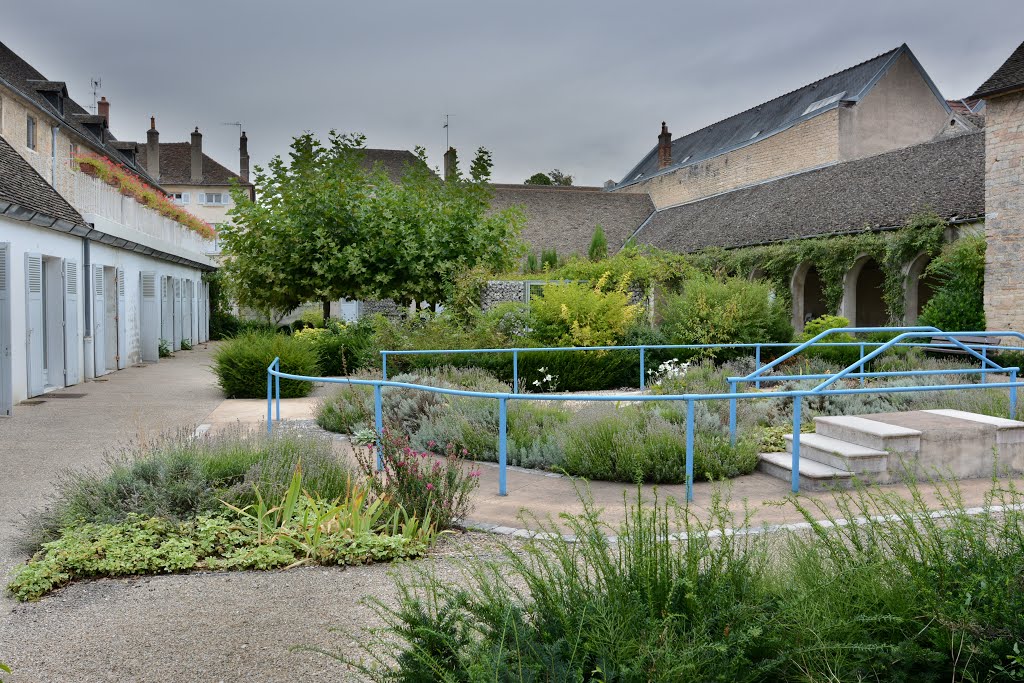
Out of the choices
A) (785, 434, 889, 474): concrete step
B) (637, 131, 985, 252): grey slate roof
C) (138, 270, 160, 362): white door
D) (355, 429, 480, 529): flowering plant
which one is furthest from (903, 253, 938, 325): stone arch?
(138, 270, 160, 362): white door

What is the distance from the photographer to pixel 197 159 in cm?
4878

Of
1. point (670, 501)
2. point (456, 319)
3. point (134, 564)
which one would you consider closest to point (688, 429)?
point (670, 501)

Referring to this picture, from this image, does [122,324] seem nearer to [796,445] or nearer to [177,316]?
[177,316]

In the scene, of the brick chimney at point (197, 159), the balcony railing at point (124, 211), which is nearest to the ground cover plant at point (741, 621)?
the balcony railing at point (124, 211)

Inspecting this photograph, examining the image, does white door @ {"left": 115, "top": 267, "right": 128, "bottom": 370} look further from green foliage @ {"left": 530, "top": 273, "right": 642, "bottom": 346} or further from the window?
green foliage @ {"left": 530, "top": 273, "right": 642, "bottom": 346}

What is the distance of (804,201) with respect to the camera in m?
24.3

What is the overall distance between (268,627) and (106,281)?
17061 millimetres

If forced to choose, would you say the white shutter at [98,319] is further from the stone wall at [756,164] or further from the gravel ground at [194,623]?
the stone wall at [756,164]

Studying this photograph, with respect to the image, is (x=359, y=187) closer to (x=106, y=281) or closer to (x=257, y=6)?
(x=106, y=281)

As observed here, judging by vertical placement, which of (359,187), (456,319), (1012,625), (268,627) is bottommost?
(268,627)

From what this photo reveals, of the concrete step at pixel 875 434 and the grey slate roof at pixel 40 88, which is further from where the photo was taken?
the grey slate roof at pixel 40 88

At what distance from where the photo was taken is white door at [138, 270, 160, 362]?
21.8 m

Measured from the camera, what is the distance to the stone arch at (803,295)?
72.7 ft

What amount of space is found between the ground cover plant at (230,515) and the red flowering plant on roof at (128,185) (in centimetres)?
1279
